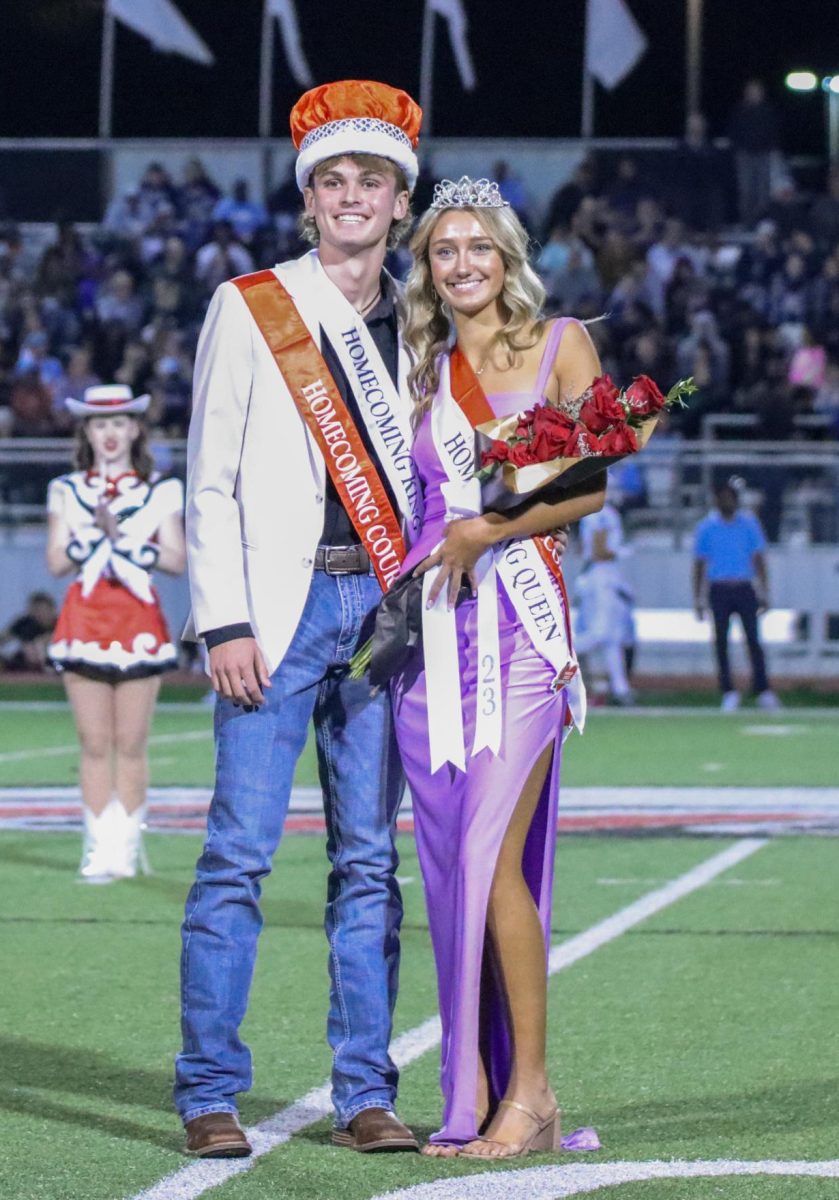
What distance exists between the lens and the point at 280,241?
27.4 meters

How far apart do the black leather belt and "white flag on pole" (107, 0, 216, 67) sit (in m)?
27.3

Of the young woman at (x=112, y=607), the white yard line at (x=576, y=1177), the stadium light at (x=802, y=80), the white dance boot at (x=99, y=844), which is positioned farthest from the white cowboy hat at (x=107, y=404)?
the stadium light at (x=802, y=80)

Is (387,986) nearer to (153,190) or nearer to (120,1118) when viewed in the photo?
(120,1118)

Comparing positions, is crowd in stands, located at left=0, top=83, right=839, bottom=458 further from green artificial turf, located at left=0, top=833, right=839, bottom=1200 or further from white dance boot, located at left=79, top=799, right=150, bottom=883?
green artificial turf, located at left=0, top=833, right=839, bottom=1200

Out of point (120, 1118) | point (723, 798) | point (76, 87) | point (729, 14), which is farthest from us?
point (729, 14)

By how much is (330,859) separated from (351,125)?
5.01ft

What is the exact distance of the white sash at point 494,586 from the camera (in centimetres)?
500

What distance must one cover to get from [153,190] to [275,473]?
25.1m

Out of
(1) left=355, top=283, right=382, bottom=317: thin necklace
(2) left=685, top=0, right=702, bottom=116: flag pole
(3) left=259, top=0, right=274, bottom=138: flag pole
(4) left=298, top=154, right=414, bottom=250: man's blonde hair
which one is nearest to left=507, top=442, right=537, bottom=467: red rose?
(1) left=355, top=283, right=382, bottom=317: thin necklace

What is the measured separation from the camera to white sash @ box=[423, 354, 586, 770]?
16.4ft

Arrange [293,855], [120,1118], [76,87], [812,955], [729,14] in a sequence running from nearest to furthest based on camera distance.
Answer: [120,1118] < [812,955] < [293,855] < [76,87] < [729,14]

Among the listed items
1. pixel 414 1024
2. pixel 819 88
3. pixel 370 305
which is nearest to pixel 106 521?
pixel 414 1024

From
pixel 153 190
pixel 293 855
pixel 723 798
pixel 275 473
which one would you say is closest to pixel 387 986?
pixel 275 473

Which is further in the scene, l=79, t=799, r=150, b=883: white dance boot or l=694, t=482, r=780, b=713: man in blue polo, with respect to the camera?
l=694, t=482, r=780, b=713: man in blue polo
